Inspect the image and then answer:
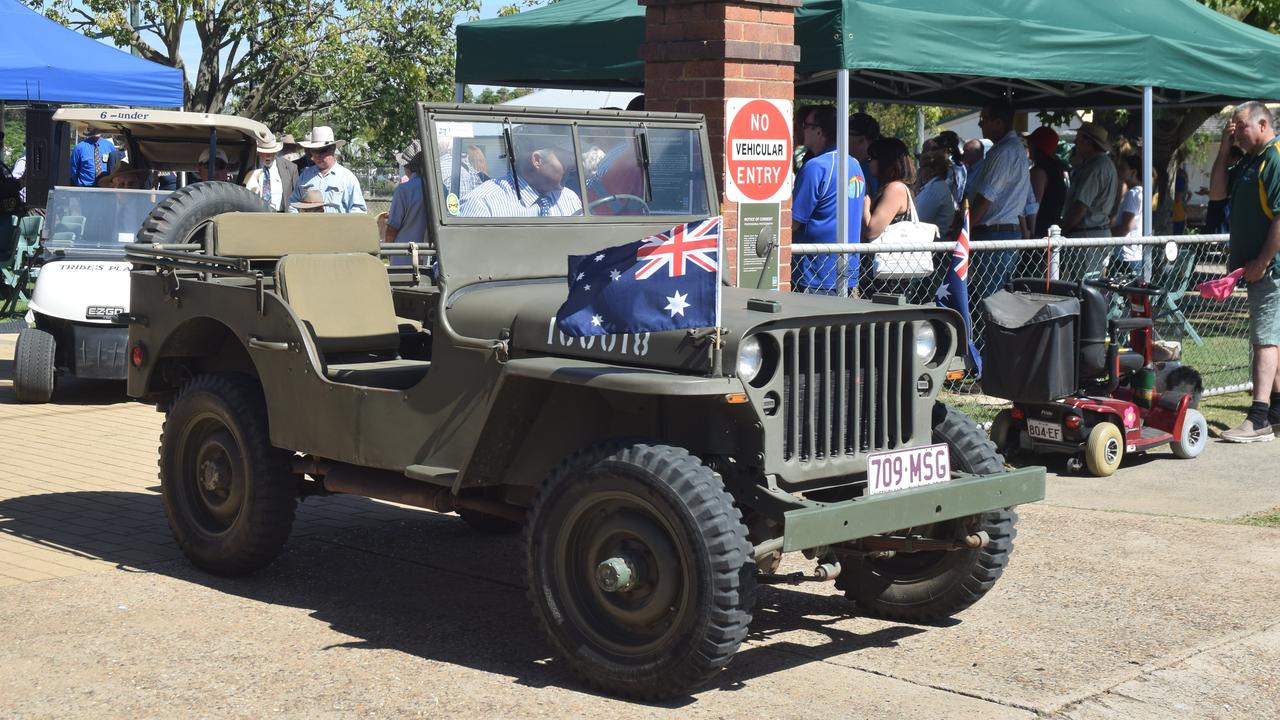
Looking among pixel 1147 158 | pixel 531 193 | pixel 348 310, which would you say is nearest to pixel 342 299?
pixel 348 310

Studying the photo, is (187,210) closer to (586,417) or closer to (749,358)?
(586,417)

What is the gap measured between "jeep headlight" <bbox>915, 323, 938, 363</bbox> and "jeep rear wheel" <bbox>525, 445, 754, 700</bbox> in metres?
0.98

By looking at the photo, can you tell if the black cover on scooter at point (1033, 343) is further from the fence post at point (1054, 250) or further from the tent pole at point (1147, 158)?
the tent pole at point (1147, 158)

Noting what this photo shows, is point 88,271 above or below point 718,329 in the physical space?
above

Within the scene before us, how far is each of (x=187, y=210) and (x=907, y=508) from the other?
4919 millimetres

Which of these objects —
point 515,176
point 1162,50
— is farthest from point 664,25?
point 1162,50

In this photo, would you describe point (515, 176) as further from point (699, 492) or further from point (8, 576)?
point (8, 576)

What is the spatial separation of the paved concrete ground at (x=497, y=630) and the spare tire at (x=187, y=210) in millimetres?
1378

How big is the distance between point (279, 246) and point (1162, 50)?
24.1 feet

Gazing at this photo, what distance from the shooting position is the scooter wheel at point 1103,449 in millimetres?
8188

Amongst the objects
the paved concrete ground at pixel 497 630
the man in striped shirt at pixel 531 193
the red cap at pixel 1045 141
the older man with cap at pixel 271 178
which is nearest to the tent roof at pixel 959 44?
the red cap at pixel 1045 141

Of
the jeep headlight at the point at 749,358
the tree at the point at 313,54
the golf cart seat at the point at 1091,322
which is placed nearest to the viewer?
the jeep headlight at the point at 749,358

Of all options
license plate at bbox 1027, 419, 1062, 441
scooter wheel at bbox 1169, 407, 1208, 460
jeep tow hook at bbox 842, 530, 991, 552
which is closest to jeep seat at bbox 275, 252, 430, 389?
jeep tow hook at bbox 842, 530, 991, 552

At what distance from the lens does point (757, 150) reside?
7.80 metres
